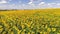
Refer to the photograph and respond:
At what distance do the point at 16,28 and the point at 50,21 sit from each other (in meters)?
0.92

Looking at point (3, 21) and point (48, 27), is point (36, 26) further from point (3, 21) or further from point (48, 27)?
point (3, 21)

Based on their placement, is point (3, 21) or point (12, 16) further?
point (12, 16)

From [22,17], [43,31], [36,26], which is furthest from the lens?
[22,17]

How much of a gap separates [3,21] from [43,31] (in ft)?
3.03

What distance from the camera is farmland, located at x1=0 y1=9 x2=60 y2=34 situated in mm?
4857

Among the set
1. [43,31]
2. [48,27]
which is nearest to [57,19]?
[48,27]

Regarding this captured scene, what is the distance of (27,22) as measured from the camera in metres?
5.17

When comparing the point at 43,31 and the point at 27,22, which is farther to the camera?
the point at 27,22

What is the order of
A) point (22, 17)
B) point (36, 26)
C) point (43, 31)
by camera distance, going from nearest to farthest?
point (43, 31) < point (36, 26) < point (22, 17)

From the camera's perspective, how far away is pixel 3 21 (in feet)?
17.0

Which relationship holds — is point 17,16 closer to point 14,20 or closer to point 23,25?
point 14,20

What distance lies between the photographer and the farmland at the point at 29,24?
486 cm

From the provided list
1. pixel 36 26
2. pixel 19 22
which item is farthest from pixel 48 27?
pixel 19 22

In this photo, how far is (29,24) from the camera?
16.5ft
